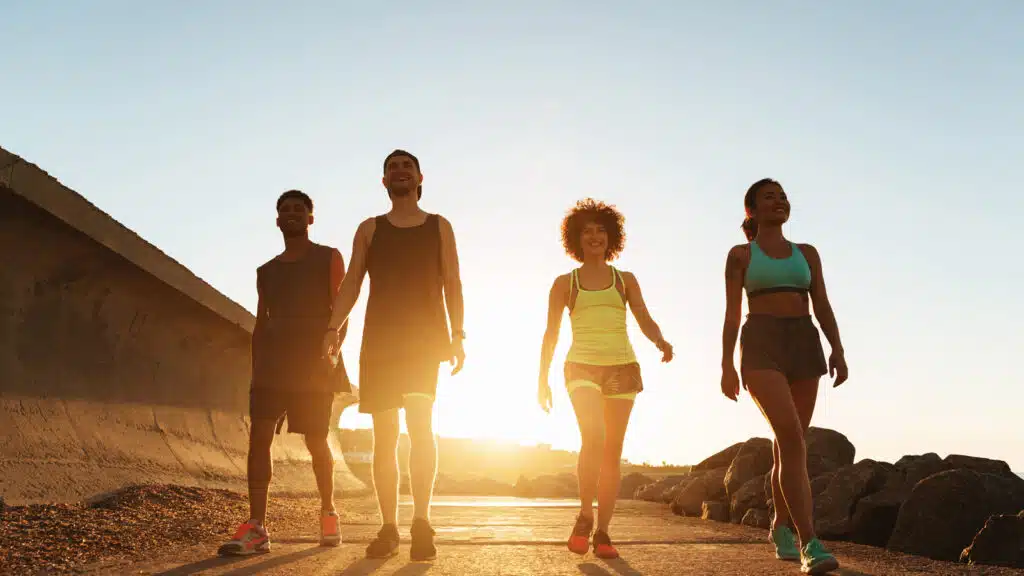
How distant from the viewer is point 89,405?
22.7ft

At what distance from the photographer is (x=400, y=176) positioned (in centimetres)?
527

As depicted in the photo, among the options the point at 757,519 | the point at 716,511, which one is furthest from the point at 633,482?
the point at 757,519

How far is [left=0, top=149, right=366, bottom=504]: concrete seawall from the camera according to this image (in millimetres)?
6020

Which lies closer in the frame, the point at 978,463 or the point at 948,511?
the point at 948,511

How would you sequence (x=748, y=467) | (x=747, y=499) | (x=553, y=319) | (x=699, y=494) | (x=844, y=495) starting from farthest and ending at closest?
(x=699, y=494)
(x=748, y=467)
(x=747, y=499)
(x=844, y=495)
(x=553, y=319)

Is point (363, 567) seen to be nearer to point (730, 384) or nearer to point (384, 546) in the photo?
point (384, 546)

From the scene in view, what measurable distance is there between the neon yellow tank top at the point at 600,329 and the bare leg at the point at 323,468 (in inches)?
67.4

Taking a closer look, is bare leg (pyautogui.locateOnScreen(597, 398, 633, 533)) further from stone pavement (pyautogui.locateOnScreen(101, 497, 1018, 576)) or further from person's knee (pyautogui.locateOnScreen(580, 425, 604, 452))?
stone pavement (pyautogui.locateOnScreen(101, 497, 1018, 576))

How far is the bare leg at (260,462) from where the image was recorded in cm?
526

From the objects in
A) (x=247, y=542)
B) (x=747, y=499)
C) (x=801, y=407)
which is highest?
(x=801, y=407)

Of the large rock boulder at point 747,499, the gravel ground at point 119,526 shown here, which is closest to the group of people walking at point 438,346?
the gravel ground at point 119,526

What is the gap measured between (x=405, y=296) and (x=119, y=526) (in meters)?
2.44

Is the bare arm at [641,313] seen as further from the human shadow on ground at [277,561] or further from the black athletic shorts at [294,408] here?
the human shadow on ground at [277,561]

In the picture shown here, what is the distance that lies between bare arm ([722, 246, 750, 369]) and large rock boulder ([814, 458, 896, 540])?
2.69m
